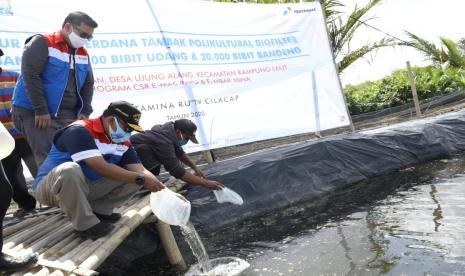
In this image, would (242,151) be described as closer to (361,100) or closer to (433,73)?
(361,100)

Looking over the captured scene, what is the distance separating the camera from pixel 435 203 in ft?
10.8

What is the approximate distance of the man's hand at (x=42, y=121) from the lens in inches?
114

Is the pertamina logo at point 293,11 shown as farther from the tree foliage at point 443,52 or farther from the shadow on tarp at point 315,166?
the tree foliage at point 443,52

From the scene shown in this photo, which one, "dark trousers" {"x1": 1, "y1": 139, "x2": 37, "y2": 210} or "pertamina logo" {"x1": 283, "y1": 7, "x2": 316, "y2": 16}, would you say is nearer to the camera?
"dark trousers" {"x1": 1, "y1": 139, "x2": 37, "y2": 210}

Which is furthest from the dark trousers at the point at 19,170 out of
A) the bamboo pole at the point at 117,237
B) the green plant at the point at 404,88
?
the green plant at the point at 404,88

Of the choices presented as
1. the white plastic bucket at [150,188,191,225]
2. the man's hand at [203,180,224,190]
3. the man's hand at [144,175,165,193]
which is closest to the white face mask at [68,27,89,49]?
the man's hand at [144,175,165,193]

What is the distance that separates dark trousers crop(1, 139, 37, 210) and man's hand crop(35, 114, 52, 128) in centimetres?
47

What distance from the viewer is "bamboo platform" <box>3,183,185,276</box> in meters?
1.99

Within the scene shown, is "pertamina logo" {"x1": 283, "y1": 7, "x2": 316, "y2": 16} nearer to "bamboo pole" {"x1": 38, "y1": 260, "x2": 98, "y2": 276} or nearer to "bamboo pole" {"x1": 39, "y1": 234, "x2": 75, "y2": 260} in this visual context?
"bamboo pole" {"x1": 39, "y1": 234, "x2": 75, "y2": 260}

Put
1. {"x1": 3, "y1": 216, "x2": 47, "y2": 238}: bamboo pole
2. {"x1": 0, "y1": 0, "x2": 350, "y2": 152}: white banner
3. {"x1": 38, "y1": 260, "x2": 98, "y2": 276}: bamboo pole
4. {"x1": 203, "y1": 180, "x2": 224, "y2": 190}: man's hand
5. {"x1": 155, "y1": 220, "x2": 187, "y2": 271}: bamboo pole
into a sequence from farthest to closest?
{"x1": 0, "y1": 0, "x2": 350, "y2": 152}: white banner, {"x1": 203, "y1": 180, "x2": 224, "y2": 190}: man's hand, {"x1": 155, "y1": 220, "x2": 187, "y2": 271}: bamboo pole, {"x1": 3, "y1": 216, "x2": 47, "y2": 238}: bamboo pole, {"x1": 38, "y1": 260, "x2": 98, "y2": 276}: bamboo pole

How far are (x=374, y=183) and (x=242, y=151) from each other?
220 cm

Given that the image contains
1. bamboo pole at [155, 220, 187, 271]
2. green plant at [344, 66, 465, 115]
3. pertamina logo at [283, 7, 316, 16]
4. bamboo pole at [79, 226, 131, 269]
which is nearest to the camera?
bamboo pole at [79, 226, 131, 269]

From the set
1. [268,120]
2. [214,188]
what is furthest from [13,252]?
[268,120]

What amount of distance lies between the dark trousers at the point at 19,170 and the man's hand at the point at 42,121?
0.47 m
